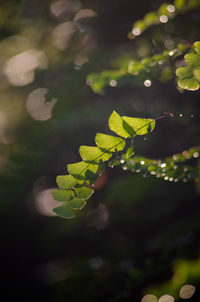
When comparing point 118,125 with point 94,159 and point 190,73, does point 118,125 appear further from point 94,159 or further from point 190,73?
point 190,73

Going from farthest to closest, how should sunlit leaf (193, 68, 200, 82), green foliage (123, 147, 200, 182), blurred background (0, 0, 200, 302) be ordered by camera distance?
blurred background (0, 0, 200, 302) < green foliage (123, 147, 200, 182) < sunlit leaf (193, 68, 200, 82)

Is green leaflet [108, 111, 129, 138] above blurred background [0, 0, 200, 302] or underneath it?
underneath

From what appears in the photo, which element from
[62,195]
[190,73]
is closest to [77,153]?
[62,195]

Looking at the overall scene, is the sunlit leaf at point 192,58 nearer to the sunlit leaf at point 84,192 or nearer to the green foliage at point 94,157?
the green foliage at point 94,157

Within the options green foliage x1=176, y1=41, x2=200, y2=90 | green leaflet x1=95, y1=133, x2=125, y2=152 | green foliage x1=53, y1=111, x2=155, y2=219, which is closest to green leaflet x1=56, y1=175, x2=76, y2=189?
green foliage x1=53, y1=111, x2=155, y2=219

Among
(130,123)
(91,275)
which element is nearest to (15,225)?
(91,275)

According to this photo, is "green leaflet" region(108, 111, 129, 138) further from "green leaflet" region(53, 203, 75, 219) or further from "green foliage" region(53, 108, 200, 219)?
"green leaflet" region(53, 203, 75, 219)

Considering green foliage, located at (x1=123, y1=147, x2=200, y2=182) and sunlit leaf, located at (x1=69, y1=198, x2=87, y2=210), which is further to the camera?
green foliage, located at (x1=123, y1=147, x2=200, y2=182)

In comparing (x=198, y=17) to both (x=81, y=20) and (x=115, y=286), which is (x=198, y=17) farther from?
(x=115, y=286)

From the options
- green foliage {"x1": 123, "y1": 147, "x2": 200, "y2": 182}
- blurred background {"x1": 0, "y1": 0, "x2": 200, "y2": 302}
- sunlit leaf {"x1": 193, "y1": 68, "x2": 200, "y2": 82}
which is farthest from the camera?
blurred background {"x1": 0, "y1": 0, "x2": 200, "y2": 302}
